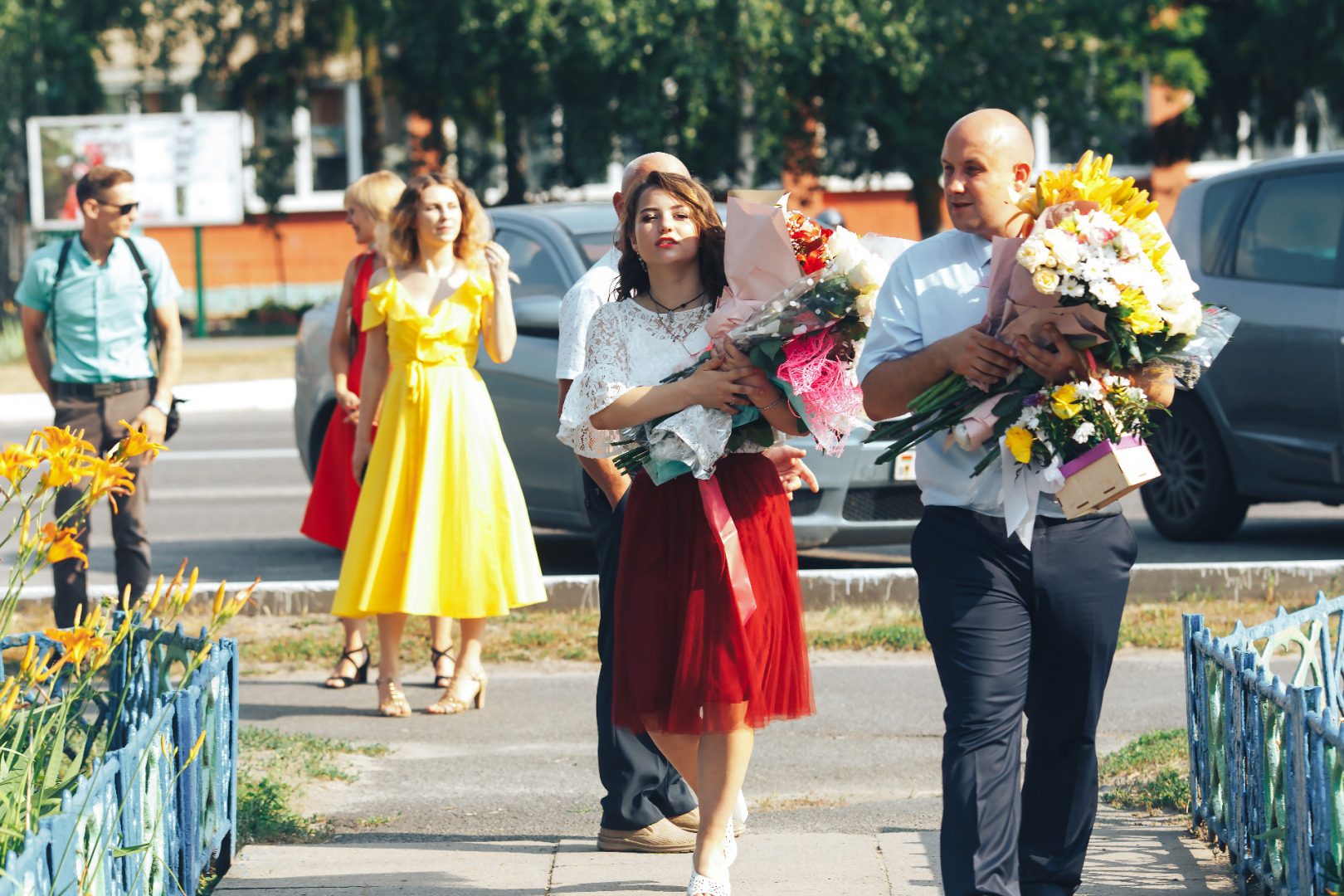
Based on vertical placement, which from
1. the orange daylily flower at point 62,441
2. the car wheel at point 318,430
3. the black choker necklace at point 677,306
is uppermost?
the black choker necklace at point 677,306

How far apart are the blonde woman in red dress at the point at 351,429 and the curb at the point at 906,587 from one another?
2.12 ft

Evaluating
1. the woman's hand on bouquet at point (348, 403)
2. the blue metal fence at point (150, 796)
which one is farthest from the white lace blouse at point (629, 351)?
the woman's hand on bouquet at point (348, 403)

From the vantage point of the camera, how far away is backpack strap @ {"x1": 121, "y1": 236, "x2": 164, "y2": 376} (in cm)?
662

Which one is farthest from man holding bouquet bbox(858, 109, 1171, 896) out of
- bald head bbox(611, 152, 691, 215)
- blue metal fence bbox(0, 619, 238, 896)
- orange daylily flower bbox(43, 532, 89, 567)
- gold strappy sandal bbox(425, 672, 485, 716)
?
gold strappy sandal bbox(425, 672, 485, 716)

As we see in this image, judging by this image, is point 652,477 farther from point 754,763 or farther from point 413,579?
point 413,579

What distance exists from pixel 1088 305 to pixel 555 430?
4.76 m

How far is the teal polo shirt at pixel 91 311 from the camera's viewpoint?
6.46 metres

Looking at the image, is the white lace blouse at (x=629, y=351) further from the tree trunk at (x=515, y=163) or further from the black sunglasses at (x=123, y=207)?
the tree trunk at (x=515, y=163)

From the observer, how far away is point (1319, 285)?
311 inches

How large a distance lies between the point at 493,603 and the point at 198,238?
20.8 metres

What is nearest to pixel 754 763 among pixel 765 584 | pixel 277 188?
pixel 765 584

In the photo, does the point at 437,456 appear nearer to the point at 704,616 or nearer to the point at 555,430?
the point at 555,430

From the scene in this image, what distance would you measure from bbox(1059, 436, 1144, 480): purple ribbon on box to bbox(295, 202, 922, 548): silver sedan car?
3.83m

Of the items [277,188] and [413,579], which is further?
[277,188]
